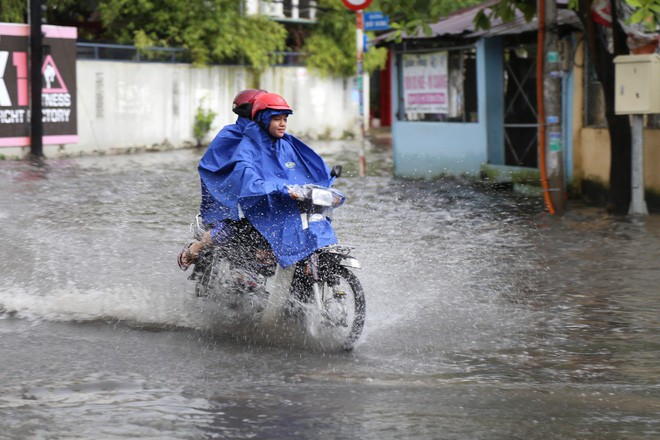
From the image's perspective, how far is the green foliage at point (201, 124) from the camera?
29844 mm

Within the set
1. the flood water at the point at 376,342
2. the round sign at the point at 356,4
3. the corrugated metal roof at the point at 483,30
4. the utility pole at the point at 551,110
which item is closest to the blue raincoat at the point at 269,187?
the flood water at the point at 376,342

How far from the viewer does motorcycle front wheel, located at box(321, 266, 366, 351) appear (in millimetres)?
6770

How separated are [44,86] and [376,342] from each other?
1889 centimetres

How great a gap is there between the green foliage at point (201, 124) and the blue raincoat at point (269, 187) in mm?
22425

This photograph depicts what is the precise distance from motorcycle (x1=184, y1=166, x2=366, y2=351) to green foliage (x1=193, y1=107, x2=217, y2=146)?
22200 millimetres

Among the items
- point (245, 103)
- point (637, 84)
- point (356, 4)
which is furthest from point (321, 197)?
point (356, 4)

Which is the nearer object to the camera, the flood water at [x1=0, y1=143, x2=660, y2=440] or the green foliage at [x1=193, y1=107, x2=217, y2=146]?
the flood water at [x1=0, y1=143, x2=660, y2=440]

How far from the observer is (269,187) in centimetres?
695

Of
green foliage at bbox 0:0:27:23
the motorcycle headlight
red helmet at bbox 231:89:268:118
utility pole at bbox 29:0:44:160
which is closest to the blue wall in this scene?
utility pole at bbox 29:0:44:160

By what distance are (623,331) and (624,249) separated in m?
Result: 3.65

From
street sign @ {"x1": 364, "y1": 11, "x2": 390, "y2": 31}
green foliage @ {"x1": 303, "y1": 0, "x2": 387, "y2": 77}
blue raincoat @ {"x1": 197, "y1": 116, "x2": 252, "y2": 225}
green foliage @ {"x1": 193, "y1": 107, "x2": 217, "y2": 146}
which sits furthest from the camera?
green foliage @ {"x1": 303, "y1": 0, "x2": 387, "y2": 77}

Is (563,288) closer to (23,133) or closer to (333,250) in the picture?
(333,250)

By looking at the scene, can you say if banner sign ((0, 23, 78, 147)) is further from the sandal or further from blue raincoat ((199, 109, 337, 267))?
blue raincoat ((199, 109, 337, 267))

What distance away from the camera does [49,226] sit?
1261 centimetres
